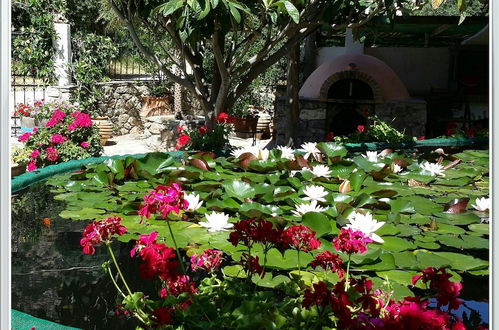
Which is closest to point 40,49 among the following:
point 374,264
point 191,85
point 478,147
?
point 191,85

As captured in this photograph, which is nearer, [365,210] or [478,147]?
[365,210]

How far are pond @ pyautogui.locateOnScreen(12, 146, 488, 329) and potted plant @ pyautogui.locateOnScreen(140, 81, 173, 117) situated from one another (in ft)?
20.1

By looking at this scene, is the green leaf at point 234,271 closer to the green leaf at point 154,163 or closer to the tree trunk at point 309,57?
the green leaf at point 154,163

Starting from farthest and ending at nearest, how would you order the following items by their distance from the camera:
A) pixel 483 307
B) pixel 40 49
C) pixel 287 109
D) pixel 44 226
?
pixel 40 49, pixel 287 109, pixel 44 226, pixel 483 307

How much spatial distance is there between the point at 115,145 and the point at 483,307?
23.9 ft

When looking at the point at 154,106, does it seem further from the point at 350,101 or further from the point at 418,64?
the point at 418,64

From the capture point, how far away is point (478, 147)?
18.0 ft

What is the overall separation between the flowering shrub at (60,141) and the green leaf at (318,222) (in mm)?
2943

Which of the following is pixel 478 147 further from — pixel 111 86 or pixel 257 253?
pixel 111 86

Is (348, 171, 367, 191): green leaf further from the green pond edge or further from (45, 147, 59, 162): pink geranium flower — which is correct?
(45, 147, 59, 162): pink geranium flower

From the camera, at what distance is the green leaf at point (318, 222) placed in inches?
96.3

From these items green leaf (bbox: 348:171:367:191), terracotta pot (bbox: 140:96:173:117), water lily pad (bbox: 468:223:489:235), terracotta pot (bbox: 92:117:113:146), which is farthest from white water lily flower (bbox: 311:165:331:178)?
terracotta pot (bbox: 140:96:173:117)

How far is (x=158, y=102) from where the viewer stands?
9820mm

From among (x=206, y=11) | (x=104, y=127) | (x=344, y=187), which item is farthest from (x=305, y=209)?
(x=104, y=127)
